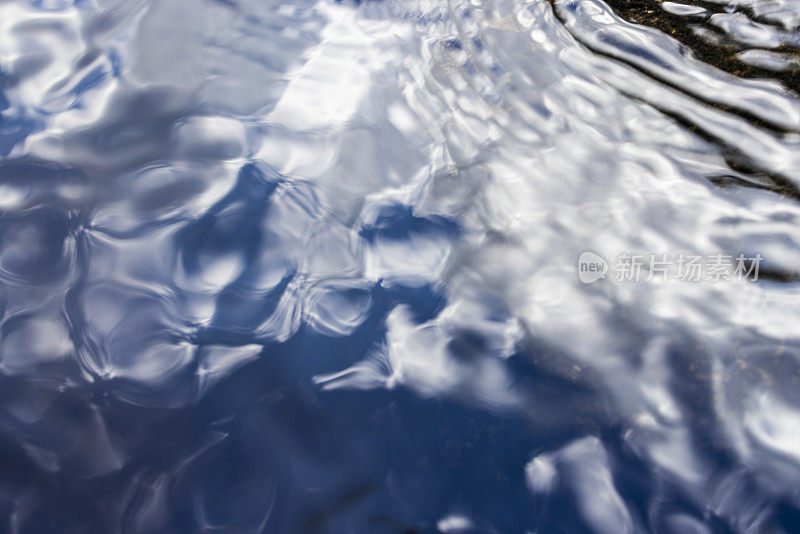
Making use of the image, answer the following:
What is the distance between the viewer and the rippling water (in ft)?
3.76

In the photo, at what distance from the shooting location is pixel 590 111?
1.62m

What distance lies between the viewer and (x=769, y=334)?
1260 millimetres

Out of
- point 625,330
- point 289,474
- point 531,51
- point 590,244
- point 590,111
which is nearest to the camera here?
point 289,474

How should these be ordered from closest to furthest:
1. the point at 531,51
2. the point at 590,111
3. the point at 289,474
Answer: the point at 289,474 → the point at 590,111 → the point at 531,51

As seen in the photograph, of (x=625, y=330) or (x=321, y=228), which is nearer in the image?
(x=625, y=330)

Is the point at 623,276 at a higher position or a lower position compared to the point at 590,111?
lower

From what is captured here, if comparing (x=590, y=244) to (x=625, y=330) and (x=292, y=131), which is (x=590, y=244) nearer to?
(x=625, y=330)

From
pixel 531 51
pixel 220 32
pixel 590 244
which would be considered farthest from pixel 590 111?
pixel 220 32

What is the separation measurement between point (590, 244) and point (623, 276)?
0.11 m

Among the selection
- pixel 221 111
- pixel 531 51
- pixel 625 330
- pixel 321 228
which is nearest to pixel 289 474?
pixel 321 228

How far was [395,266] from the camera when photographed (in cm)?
141

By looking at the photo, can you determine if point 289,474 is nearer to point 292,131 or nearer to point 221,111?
point 292,131

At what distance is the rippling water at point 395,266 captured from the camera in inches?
45.1

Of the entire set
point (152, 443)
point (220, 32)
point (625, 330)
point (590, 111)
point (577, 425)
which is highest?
point (590, 111)
